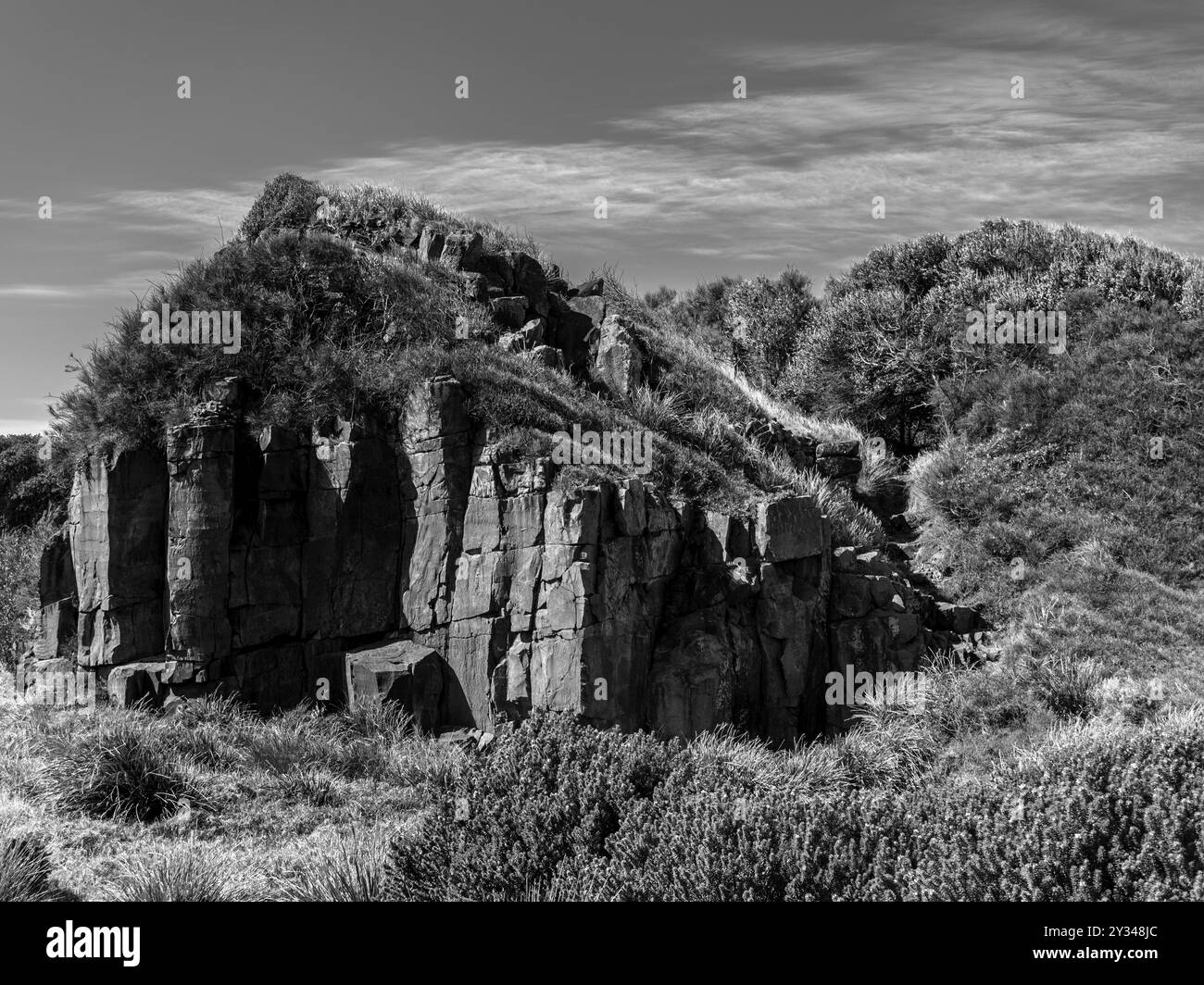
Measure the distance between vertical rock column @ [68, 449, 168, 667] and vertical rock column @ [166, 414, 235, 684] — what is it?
337 millimetres

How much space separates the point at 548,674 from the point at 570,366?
18.5 feet

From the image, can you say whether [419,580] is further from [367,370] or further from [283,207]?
[283,207]

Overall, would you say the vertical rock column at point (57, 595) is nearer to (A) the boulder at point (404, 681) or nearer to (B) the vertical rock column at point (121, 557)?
(B) the vertical rock column at point (121, 557)

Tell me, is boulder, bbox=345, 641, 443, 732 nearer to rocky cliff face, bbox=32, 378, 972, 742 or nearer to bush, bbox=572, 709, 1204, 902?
rocky cliff face, bbox=32, 378, 972, 742

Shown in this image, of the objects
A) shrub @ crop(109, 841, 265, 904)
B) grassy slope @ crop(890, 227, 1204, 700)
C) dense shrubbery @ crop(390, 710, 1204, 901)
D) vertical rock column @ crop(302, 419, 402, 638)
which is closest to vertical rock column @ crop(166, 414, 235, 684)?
vertical rock column @ crop(302, 419, 402, 638)

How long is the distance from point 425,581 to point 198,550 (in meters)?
2.73

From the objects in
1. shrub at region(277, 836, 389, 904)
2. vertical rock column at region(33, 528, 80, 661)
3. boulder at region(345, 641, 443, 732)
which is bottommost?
shrub at region(277, 836, 389, 904)

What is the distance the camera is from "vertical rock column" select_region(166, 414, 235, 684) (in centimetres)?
1284

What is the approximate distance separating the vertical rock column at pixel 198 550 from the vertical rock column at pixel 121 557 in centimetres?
34

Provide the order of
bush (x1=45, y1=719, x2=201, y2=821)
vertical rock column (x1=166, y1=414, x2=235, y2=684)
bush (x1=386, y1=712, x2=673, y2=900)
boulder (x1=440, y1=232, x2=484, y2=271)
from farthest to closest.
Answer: boulder (x1=440, y1=232, x2=484, y2=271)
vertical rock column (x1=166, y1=414, x2=235, y2=684)
bush (x1=45, y1=719, x2=201, y2=821)
bush (x1=386, y1=712, x2=673, y2=900)

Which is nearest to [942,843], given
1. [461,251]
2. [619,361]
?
[619,361]

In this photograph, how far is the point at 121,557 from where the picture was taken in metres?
13.1

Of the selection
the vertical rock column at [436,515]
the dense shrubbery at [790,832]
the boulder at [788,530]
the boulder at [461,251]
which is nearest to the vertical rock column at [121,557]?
the vertical rock column at [436,515]

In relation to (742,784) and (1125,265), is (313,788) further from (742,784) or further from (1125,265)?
(1125,265)
